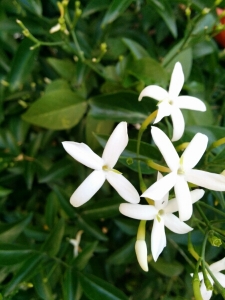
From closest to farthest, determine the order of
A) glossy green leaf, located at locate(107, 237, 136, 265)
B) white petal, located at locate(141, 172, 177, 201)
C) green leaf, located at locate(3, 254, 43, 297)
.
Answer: white petal, located at locate(141, 172, 177, 201), green leaf, located at locate(3, 254, 43, 297), glossy green leaf, located at locate(107, 237, 136, 265)

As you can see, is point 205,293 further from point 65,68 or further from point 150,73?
point 65,68

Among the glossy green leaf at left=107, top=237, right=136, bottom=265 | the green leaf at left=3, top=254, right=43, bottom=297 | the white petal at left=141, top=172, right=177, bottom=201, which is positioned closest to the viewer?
the white petal at left=141, top=172, right=177, bottom=201

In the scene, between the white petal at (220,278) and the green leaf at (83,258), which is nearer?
the white petal at (220,278)

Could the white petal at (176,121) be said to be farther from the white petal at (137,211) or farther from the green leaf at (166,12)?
the green leaf at (166,12)

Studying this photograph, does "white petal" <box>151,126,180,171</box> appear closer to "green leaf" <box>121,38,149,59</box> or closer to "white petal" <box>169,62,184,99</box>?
"white petal" <box>169,62,184,99</box>

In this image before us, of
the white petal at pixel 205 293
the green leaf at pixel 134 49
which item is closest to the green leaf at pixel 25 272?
the white petal at pixel 205 293

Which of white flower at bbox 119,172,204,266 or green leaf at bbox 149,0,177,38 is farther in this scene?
green leaf at bbox 149,0,177,38

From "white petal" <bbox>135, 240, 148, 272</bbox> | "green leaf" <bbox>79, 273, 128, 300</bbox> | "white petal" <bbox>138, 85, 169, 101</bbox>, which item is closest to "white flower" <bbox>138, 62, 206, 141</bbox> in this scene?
"white petal" <bbox>138, 85, 169, 101</bbox>

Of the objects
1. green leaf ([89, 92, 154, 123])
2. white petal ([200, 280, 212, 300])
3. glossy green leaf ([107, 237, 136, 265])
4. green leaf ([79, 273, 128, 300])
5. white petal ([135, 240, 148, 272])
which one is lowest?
glossy green leaf ([107, 237, 136, 265])
